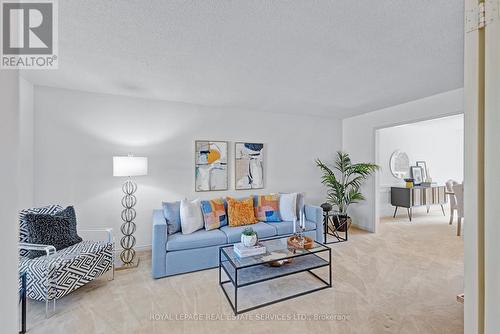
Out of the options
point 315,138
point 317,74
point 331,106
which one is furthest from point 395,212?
point 317,74

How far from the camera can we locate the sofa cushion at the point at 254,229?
3.00 metres

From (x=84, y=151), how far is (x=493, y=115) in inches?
153

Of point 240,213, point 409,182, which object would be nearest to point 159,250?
point 240,213

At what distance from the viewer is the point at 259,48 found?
204 centimetres

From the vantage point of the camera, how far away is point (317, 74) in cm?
261

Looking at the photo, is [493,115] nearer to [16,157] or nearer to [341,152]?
[16,157]

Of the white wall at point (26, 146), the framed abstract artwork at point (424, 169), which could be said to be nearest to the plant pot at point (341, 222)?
the framed abstract artwork at point (424, 169)

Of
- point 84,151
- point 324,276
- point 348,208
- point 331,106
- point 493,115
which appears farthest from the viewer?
point 348,208

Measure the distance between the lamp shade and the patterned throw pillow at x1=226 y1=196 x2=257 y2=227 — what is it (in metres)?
1.29

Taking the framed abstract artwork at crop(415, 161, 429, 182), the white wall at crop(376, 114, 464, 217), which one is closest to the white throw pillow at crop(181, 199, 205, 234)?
the white wall at crop(376, 114, 464, 217)

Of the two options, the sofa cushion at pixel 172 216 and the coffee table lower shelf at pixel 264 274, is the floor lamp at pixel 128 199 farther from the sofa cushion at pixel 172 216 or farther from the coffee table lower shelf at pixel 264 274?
the coffee table lower shelf at pixel 264 274

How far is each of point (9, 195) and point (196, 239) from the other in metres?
2.33

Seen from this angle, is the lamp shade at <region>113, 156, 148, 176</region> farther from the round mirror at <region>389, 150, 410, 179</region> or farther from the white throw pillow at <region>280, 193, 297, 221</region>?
the round mirror at <region>389, 150, 410, 179</region>

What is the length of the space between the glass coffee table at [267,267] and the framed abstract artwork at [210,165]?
149 centimetres
